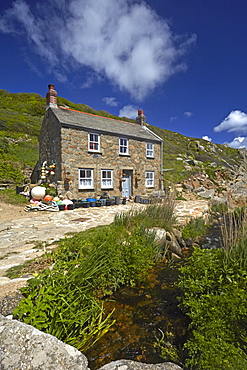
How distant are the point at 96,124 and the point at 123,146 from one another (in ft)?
9.07

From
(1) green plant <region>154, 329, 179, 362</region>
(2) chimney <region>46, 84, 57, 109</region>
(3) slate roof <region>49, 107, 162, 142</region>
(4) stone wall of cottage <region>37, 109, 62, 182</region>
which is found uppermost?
(2) chimney <region>46, 84, 57, 109</region>

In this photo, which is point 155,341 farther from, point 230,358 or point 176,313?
point 230,358

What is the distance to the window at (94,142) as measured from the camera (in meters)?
13.0

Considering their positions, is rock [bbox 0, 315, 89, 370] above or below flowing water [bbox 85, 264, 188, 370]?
above

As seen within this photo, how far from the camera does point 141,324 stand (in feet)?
9.49

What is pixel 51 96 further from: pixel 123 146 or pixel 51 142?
pixel 123 146

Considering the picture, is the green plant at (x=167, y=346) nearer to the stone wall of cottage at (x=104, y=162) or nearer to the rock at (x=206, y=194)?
the stone wall of cottage at (x=104, y=162)

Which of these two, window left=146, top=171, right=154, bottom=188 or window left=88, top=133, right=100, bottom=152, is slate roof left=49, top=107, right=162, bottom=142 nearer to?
window left=88, top=133, right=100, bottom=152

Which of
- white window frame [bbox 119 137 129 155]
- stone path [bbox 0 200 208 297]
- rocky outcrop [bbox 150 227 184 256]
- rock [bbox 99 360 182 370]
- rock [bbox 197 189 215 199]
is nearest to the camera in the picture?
rock [bbox 99 360 182 370]

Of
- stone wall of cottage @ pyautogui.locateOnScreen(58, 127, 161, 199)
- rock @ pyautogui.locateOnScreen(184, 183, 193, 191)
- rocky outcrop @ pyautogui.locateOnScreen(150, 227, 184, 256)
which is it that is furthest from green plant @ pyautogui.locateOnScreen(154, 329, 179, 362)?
rock @ pyautogui.locateOnScreen(184, 183, 193, 191)

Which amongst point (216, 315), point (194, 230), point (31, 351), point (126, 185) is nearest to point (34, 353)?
point (31, 351)

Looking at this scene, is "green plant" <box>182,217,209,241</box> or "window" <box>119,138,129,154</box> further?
"window" <box>119,138,129,154</box>

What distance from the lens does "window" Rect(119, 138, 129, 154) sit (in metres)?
14.7

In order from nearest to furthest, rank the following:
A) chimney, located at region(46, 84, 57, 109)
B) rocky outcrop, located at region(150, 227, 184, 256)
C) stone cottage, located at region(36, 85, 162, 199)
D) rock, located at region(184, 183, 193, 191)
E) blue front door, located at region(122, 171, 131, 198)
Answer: rocky outcrop, located at region(150, 227, 184, 256) < stone cottage, located at region(36, 85, 162, 199) < chimney, located at region(46, 84, 57, 109) < blue front door, located at region(122, 171, 131, 198) < rock, located at region(184, 183, 193, 191)
